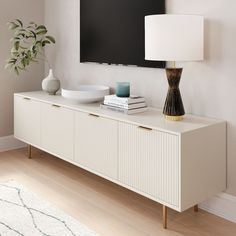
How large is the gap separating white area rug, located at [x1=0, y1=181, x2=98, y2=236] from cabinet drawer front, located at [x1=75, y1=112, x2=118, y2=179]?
449 millimetres

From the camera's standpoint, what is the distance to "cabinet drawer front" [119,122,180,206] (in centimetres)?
220

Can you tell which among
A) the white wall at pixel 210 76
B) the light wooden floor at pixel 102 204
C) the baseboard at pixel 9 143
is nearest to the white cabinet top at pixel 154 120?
the white wall at pixel 210 76

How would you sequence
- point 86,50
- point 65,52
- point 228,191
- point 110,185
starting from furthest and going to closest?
point 65,52, point 86,50, point 110,185, point 228,191

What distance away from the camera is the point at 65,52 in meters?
3.84

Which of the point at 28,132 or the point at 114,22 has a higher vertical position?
the point at 114,22

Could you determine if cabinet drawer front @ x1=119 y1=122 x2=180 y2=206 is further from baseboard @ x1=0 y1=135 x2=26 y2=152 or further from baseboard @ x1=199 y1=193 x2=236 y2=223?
baseboard @ x1=0 y1=135 x2=26 y2=152

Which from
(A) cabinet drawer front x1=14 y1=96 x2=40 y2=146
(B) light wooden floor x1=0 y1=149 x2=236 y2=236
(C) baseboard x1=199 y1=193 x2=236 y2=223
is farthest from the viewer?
(A) cabinet drawer front x1=14 y1=96 x2=40 y2=146

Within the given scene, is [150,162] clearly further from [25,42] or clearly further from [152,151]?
[25,42]

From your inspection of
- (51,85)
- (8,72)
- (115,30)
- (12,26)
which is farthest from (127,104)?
(8,72)

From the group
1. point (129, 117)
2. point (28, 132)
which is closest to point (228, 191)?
point (129, 117)

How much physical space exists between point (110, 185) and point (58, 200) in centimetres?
47

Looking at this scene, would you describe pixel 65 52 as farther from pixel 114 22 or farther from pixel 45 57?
pixel 114 22

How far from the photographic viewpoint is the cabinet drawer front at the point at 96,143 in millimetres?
2621

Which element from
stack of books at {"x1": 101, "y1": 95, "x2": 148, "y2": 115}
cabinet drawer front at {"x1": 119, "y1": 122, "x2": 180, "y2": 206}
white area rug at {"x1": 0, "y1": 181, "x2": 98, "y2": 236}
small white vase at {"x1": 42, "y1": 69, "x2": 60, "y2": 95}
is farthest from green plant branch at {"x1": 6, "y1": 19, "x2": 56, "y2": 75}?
cabinet drawer front at {"x1": 119, "y1": 122, "x2": 180, "y2": 206}
